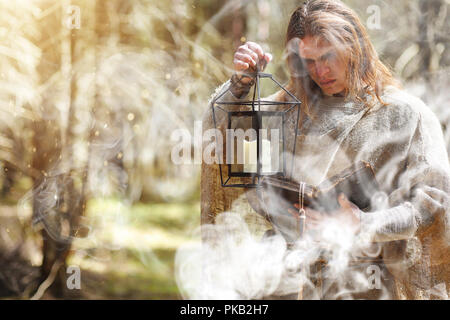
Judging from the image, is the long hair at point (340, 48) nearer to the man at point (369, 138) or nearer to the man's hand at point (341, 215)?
the man at point (369, 138)

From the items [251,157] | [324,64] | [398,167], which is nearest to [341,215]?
[398,167]

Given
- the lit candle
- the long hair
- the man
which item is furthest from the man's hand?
the long hair

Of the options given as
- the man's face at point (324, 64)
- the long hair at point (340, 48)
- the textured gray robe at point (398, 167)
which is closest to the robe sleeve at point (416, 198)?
the textured gray robe at point (398, 167)

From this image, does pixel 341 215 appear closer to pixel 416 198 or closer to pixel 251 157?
pixel 416 198

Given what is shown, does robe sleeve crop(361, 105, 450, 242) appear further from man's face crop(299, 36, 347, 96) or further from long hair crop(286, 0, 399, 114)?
man's face crop(299, 36, 347, 96)

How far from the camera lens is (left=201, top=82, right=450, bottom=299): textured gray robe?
2.00 metres

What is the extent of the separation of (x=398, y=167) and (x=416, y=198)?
0.15 meters

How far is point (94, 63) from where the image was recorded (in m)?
2.37

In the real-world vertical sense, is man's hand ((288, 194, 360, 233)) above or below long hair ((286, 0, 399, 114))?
below

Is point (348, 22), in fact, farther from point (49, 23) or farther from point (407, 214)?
point (49, 23)

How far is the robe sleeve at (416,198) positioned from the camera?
6.54ft

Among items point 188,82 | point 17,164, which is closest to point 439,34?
point 188,82

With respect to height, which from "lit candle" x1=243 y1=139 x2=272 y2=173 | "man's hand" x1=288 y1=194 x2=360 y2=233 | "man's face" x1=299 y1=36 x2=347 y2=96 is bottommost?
"man's hand" x1=288 y1=194 x2=360 y2=233

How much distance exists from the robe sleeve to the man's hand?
0.11ft
